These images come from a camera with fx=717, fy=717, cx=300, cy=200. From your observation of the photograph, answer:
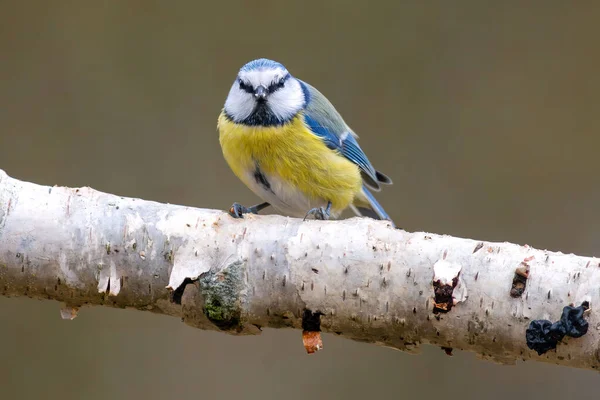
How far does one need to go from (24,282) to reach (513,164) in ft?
7.26

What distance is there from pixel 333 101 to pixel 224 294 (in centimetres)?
202

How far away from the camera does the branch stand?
1.17m

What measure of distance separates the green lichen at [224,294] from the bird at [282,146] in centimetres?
47

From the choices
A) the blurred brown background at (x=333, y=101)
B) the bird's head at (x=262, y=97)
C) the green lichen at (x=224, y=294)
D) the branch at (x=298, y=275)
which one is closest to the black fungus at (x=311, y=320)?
the branch at (x=298, y=275)

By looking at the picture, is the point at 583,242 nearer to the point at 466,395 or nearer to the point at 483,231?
the point at 483,231

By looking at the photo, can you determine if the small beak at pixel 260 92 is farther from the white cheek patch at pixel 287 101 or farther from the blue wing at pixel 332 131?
the blue wing at pixel 332 131

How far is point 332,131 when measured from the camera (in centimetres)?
191

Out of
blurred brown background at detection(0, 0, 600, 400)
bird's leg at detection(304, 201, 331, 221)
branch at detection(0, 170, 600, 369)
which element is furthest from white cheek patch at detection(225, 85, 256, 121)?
blurred brown background at detection(0, 0, 600, 400)

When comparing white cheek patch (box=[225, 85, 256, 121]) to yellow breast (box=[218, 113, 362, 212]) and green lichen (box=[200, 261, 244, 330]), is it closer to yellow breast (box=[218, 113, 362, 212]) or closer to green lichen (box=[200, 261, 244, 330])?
yellow breast (box=[218, 113, 362, 212])

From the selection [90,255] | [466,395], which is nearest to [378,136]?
[466,395]

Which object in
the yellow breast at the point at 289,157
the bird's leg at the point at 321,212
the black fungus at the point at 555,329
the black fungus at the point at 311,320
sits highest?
the yellow breast at the point at 289,157

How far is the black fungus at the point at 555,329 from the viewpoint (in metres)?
1.12

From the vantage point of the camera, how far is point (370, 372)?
2.88 m

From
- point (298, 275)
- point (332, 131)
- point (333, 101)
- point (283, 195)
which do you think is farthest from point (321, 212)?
point (333, 101)
